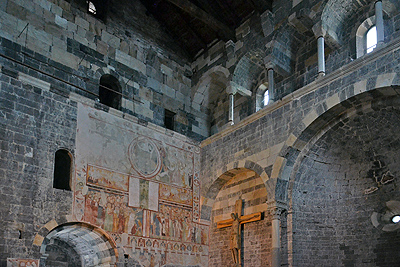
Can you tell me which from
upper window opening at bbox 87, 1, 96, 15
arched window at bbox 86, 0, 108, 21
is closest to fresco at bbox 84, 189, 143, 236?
arched window at bbox 86, 0, 108, 21

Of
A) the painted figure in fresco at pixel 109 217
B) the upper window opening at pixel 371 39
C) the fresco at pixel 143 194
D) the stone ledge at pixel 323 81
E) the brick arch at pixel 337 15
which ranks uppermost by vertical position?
the brick arch at pixel 337 15

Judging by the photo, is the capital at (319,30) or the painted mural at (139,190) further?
the capital at (319,30)

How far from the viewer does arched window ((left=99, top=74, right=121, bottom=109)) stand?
12.6m

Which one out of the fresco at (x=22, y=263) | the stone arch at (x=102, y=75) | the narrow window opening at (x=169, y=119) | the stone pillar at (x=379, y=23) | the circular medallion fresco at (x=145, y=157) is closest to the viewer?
the fresco at (x=22, y=263)

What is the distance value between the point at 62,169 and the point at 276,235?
5.51m

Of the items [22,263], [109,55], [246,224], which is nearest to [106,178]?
[22,263]

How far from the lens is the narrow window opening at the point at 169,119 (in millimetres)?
13948

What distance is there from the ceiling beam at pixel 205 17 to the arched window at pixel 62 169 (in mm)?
5458

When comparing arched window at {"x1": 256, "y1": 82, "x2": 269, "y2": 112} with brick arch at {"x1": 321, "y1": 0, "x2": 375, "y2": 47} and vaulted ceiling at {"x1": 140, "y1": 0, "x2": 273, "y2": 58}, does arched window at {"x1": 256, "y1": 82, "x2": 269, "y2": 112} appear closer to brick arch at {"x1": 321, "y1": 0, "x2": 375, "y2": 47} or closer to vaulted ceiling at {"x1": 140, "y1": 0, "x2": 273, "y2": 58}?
vaulted ceiling at {"x1": 140, "y1": 0, "x2": 273, "y2": 58}

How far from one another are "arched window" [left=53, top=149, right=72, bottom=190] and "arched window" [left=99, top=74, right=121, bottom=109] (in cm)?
250

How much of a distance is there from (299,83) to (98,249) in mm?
7103

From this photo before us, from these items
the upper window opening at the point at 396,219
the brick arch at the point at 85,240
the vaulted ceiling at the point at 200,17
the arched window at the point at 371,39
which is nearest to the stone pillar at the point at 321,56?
the arched window at the point at 371,39

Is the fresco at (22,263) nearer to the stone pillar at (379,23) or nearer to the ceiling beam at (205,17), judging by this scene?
the ceiling beam at (205,17)

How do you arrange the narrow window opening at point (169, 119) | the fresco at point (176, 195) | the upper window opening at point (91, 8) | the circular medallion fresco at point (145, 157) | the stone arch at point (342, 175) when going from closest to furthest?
the stone arch at point (342, 175)
the circular medallion fresco at point (145, 157)
the fresco at point (176, 195)
the upper window opening at point (91, 8)
the narrow window opening at point (169, 119)
